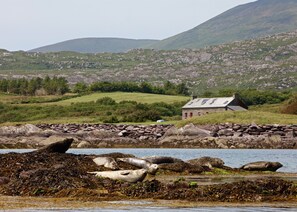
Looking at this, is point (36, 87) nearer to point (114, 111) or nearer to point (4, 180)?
point (114, 111)

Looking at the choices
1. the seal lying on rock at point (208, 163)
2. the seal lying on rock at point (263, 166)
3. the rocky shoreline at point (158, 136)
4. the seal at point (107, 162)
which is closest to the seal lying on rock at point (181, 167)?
the seal lying on rock at point (208, 163)

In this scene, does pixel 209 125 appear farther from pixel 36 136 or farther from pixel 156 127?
pixel 36 136

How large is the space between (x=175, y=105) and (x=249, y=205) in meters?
94.5

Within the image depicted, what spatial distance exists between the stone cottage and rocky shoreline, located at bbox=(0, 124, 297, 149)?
17.4 meters

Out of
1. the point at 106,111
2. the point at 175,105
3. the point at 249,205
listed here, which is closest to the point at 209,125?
the point at 106,111

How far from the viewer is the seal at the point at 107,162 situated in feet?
111

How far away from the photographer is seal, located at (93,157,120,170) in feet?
111

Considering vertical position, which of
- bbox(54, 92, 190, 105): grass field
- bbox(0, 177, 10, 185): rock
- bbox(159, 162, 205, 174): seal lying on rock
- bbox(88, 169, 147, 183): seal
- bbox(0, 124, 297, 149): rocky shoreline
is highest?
bbox(0, 177, 10, 185): rock

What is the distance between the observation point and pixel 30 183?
2675 centimetres

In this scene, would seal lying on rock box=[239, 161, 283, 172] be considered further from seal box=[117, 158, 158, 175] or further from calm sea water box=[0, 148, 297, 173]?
seal box=[117, 158, 158, 175]

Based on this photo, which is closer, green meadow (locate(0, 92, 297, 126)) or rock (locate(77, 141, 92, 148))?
rock (locate(77, 141, 92, 148))

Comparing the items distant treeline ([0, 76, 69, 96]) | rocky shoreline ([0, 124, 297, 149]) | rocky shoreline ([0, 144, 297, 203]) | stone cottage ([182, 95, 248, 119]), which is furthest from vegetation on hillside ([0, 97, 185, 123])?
rocky shoreline ([0, 144, 297, 203])

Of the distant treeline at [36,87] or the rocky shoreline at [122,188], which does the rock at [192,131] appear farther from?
the distant treeline at [36,87]

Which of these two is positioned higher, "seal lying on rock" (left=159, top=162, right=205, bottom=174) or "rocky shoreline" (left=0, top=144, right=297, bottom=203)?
"rocky shoreline" (left=0, top=144, right=297, bottom=203)
